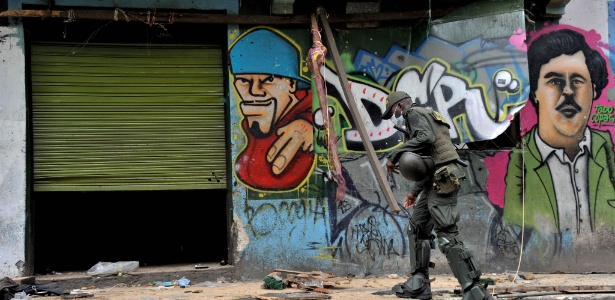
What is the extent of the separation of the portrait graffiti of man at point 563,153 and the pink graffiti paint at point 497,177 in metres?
0.08

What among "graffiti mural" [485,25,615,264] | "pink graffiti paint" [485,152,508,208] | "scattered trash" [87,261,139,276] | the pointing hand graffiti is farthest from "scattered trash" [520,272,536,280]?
"scattered trash" [87,261,139,276]

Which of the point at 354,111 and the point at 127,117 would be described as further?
the point at 127,117

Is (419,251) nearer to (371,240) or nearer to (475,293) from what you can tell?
(475,293)

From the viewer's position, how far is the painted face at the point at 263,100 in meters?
8.71

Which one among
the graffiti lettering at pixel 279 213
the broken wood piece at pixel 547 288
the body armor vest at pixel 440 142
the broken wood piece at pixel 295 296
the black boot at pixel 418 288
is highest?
the body armor vest at pixel 440 142

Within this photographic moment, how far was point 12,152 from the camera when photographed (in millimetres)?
8102

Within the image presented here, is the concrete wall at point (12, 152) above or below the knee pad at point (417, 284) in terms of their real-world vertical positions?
above

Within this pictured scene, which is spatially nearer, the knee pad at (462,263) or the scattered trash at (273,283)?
the knee pad at (462,263)

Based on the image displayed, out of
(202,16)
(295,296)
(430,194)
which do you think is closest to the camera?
(430,194)

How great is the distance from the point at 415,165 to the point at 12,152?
436 cm

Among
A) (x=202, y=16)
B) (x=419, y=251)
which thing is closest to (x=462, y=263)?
(x=419, y=251)

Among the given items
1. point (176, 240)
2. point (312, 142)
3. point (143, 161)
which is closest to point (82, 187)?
point (143, 161)

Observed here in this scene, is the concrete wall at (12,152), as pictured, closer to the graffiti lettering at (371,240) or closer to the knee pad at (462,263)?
the graffiti lettering at (371,240)

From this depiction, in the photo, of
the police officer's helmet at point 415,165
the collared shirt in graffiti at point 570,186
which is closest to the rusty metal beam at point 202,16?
the collared shirt in graffiti at point 570,186
